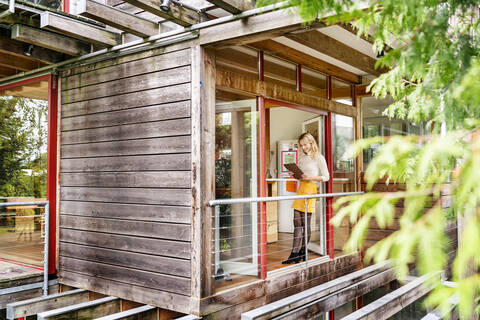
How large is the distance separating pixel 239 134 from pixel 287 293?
1.69m

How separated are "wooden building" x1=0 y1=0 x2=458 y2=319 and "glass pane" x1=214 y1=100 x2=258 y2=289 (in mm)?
11

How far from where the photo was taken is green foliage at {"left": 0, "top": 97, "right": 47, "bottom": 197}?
5.10m

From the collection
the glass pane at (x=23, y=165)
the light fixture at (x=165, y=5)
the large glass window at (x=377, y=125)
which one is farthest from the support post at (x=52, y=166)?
the large glass window at (x=377, y=125)

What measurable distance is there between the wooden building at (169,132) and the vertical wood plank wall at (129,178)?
0.01 metres

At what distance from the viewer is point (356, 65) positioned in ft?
17.4

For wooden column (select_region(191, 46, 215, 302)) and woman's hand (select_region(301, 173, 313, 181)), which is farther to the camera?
woman's hand (select_region(301, 173, 313, 181))

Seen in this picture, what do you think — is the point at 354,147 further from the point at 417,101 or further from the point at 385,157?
the point at 417,101

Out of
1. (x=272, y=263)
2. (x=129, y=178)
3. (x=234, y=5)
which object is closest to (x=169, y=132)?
(x=129, y=178)

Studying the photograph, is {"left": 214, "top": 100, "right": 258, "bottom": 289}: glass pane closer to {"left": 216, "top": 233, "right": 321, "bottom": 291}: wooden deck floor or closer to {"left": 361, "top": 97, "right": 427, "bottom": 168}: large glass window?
{"left": 216, "top": 233, "right": 321, "bottom": 291}: wooden deck floor

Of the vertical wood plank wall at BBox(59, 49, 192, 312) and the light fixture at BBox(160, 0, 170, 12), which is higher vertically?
the light fixture at BBox(160, 0, 170, 12)

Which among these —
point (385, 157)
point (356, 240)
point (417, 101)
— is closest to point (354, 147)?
point (385, 157)

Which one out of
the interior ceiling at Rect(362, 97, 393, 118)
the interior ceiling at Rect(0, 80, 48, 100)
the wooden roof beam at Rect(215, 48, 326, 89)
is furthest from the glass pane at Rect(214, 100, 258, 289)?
the interior ceiling at Rect(362, 97, 393, 118)

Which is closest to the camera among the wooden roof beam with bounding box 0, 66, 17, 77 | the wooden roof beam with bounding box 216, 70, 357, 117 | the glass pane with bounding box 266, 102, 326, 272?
the wooden roof beam with bounding box 216, 70, 357, 117

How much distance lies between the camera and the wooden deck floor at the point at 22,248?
5152 millimetres
